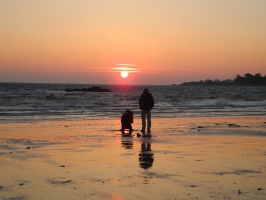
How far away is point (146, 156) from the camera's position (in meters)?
11.7

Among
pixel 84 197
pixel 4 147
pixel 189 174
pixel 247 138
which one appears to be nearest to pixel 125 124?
pixel 247 138

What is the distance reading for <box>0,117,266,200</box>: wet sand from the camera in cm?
781

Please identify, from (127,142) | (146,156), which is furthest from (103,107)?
(146,156)

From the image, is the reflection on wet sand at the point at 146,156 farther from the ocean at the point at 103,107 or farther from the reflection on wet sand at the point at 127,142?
the ocean at the point at 103,107

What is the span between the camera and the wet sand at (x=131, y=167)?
781 centimetres

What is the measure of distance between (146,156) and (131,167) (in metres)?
1.70

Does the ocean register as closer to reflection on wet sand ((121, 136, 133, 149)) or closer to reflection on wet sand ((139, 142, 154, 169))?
reflection on wet sand ((121, 136, 133, 149))

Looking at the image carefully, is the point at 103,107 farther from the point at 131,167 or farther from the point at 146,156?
the point at 131,167

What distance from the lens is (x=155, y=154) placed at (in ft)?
39.6

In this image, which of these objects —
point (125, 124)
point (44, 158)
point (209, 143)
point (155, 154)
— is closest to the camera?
point (44, 158)

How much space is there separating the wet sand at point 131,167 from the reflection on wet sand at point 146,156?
0.9 inches

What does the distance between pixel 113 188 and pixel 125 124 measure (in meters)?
11.5

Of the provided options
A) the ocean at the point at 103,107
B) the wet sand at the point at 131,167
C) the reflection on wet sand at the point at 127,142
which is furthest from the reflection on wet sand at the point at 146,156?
the ocean at the point at 103,107

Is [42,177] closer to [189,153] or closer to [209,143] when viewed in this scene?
[189,153]
